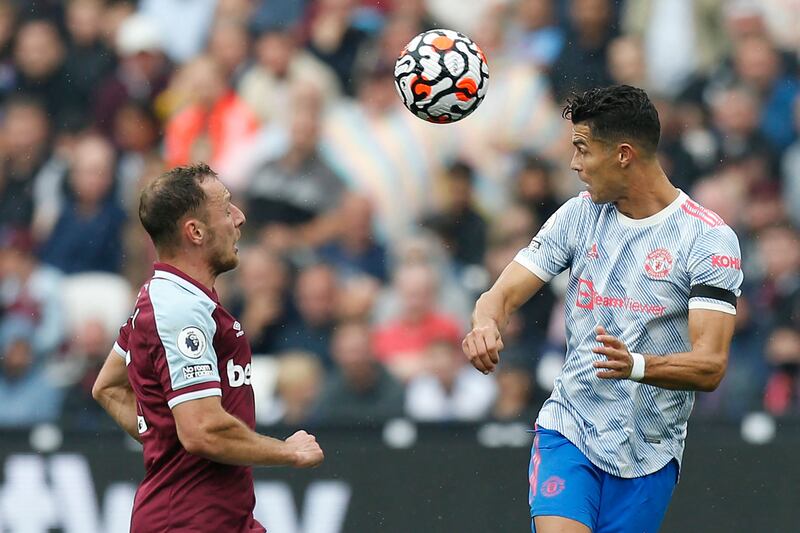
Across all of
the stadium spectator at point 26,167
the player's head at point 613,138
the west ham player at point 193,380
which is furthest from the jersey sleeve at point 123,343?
the stadium spectator at point 26,167

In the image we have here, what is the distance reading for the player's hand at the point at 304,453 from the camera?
4094mm

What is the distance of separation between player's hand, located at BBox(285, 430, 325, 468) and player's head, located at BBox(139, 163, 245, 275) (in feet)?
2.13

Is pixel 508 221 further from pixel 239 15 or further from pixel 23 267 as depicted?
pixel 23 267

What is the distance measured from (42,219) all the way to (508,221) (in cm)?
305

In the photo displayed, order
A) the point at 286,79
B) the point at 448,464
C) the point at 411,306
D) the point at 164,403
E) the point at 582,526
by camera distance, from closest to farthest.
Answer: the point at 164,403 < the point at 582,526 < the point at 448,464 < the point at 411,306 < the point at 286,79

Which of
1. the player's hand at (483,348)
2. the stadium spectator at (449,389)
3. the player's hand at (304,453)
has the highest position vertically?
the player's hand at (483,348)

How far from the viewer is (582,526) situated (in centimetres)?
476

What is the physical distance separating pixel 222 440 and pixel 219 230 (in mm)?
734

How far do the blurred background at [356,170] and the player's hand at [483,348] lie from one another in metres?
2.82

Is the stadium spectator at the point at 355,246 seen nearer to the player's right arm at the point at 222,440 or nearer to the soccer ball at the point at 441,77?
the soccer ball at the point at 441,77

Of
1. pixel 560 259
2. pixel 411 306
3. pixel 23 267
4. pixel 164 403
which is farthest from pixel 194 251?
pixel 23 267

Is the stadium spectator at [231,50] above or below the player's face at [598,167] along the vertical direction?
above

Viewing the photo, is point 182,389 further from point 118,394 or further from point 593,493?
point 593,493

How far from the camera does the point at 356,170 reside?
8352 mm
